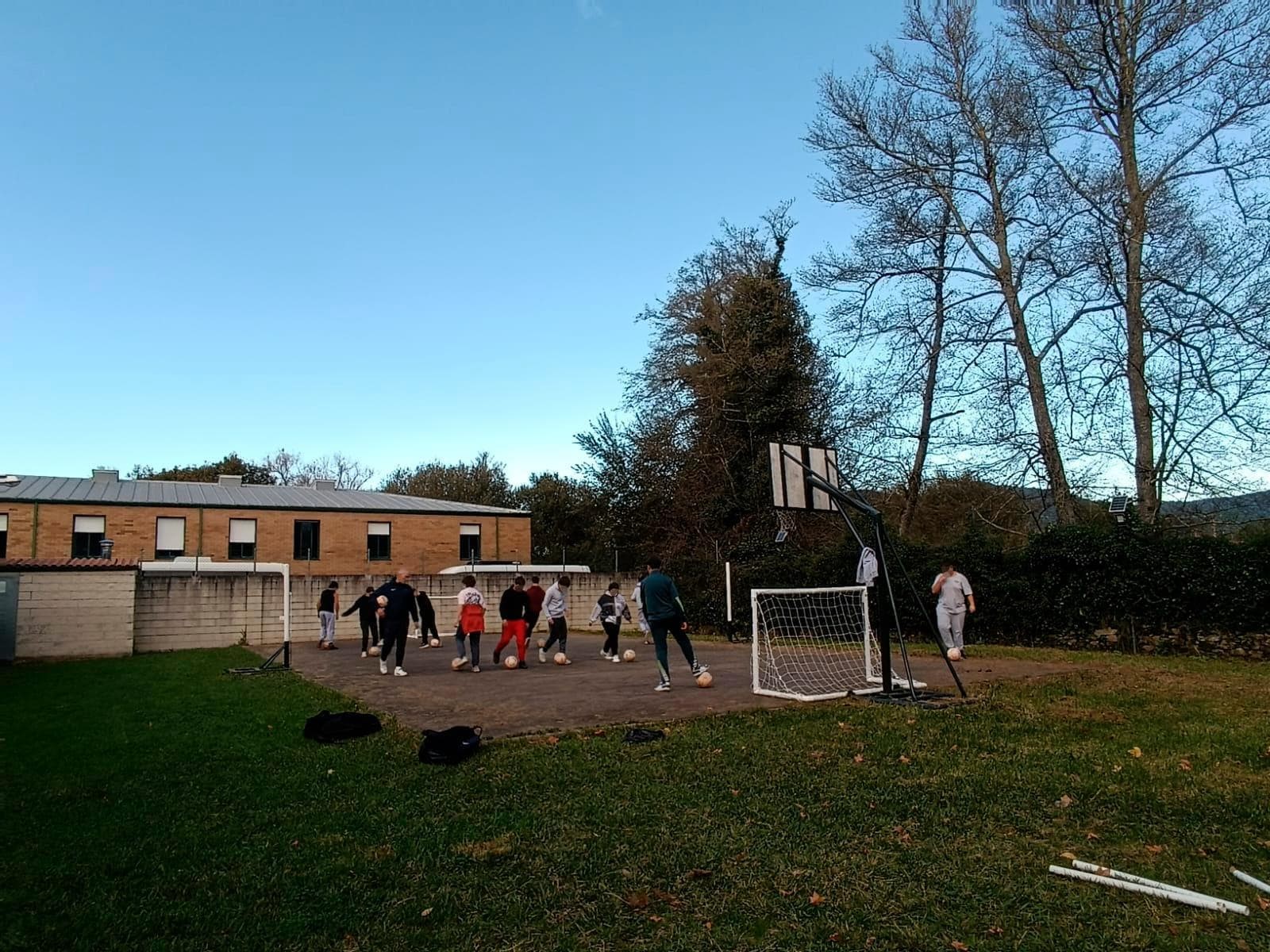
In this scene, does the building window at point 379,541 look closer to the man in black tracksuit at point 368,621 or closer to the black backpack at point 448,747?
the man in black tracksuit at point 368,621

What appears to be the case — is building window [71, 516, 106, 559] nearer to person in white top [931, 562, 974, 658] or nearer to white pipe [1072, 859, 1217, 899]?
person in white top [931, 562, 974, 658]

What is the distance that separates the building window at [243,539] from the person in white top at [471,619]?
74.5ft

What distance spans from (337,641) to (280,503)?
1272cm

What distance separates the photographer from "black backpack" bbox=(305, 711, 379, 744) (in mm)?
7918

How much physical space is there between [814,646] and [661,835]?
9.16m

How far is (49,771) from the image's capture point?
6.75 metres

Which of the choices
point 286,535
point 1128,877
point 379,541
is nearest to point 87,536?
point 286,535

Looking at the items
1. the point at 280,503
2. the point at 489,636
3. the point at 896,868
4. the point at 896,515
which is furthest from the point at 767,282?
the point at 896,868

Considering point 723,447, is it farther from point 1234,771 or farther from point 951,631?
point 1234,771

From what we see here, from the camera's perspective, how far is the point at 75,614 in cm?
1897

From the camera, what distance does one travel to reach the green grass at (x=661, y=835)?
3654 mm

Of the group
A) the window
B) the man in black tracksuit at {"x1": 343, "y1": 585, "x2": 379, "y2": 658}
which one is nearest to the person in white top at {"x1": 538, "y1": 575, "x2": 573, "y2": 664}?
the man in black tracksuit at {"x1": 343, "y1": 585, "x2": 379, "y2": 658}

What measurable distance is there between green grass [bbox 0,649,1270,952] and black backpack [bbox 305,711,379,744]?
0.55 ft

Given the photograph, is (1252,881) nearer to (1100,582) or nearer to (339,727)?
(339,727)
